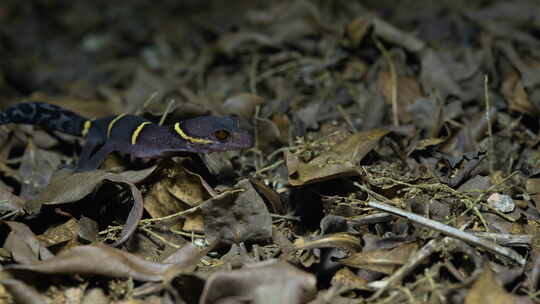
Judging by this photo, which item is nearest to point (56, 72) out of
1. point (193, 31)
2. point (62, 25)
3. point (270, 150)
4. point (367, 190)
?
point (62, 25)

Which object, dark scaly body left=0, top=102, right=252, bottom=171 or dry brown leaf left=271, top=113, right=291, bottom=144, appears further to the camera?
dry brown leaf left=271, top=113, right=291, bottom=144

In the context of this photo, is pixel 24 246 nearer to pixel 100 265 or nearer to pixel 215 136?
pixel 100 265

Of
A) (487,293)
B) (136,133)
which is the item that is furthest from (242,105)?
(487,293)

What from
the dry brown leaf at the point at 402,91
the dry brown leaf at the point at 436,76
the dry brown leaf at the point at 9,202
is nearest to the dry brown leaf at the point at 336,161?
the dry brown leaf at the point at 402,91

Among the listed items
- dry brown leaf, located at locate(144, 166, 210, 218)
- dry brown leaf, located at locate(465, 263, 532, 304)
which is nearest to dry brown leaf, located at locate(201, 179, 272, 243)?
dry brown leaf, located at locate(144, 166, 210, 218)

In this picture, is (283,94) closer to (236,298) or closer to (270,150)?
(270,150)

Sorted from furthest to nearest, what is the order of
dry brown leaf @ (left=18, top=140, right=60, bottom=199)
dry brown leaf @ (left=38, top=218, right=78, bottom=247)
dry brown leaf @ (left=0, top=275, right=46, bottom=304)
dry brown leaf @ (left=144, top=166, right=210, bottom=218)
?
dry brown leaf @ (left=18, top=140, right=60, bottom=199) < dry brown leaf @ (left=144, top=166, right=210, bottom=218) < dry brown leaf @ (left=38, top=218, right=78, bottom=247) < dry brown leaf @ (left=0, top=275, right=46, bottom=304)

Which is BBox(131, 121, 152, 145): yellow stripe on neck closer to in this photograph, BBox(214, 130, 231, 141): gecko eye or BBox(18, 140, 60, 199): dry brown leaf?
BBox(214, 130, 231, 141): gecko eye
